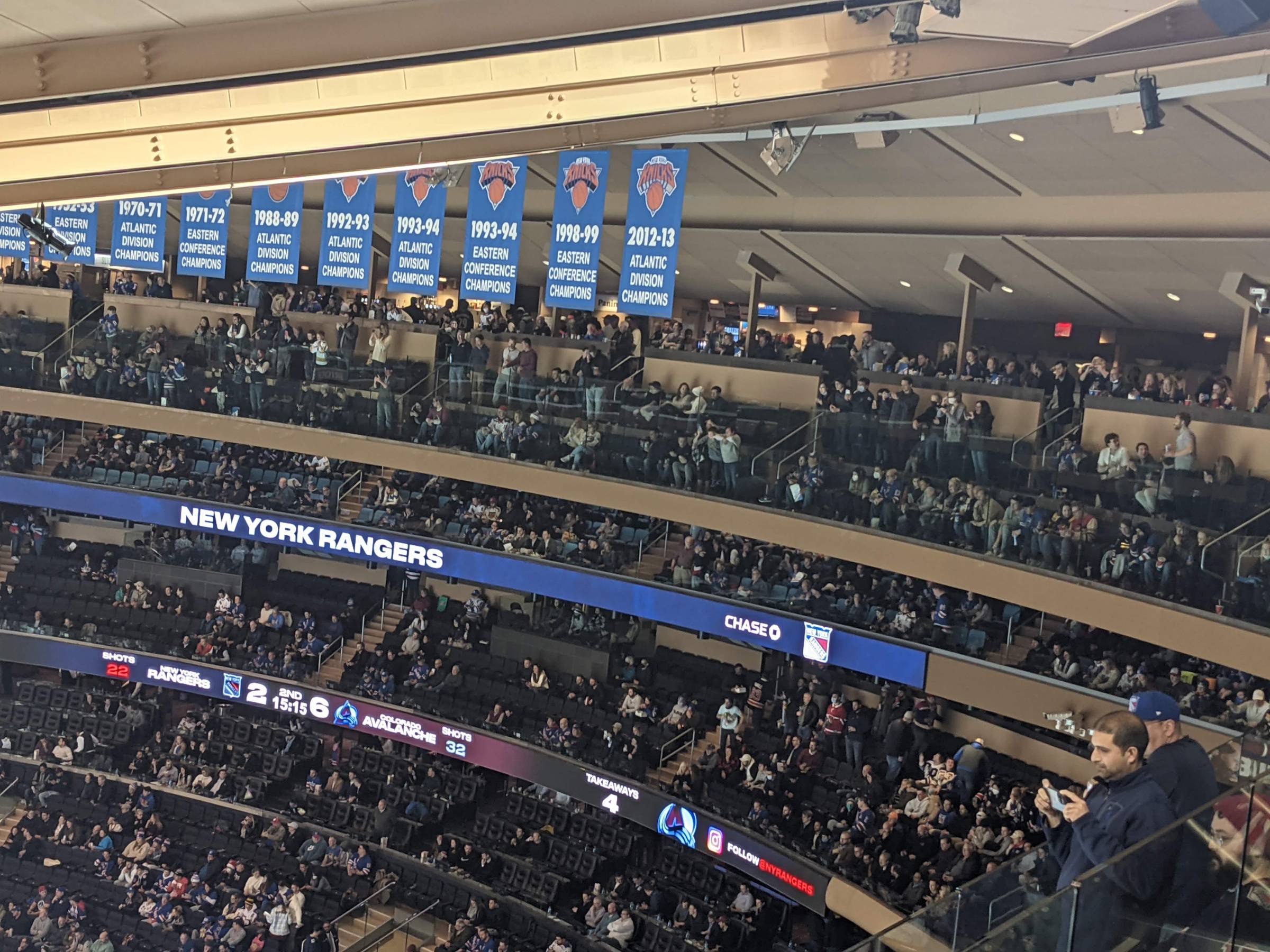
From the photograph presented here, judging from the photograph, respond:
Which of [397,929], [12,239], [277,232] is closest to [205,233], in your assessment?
[277,232]

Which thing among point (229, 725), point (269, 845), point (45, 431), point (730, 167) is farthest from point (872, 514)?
point (45, 431)

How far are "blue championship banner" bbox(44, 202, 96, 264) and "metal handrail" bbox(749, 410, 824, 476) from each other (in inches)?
383

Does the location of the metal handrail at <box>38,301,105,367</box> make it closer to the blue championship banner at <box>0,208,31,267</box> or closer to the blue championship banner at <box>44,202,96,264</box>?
the blue championship banner at <box>0,208,31,267</box>

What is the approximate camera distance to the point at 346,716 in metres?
20.8

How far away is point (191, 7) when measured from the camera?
16.3 feet

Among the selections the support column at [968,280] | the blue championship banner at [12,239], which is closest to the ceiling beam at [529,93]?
the support column at [968,280]

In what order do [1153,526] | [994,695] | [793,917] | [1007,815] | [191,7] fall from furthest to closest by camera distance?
[793,917]
[994,695]
[1007,815]
[1153,526]
[191,7]

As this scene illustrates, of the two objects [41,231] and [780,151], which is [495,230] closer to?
[780,151]

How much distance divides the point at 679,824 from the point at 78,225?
1224cm

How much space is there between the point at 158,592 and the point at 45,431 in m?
4.03

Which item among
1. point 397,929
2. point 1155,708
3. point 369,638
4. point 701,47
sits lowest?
point 397,929

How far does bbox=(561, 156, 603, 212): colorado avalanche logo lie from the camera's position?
50.8 feet

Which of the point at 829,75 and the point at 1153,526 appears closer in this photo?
the point at 829,75

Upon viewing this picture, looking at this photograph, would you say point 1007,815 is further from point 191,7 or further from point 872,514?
point 191,7
